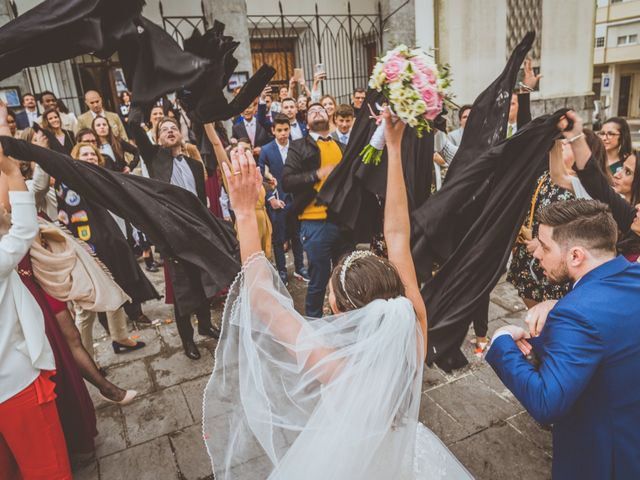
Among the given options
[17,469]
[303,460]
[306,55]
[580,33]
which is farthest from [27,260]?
[580,33]

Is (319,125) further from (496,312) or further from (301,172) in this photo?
(496,312)

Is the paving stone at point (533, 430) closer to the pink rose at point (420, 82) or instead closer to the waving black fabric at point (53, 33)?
the pink rose at point (420, 82)

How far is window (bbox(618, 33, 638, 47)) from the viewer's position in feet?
113

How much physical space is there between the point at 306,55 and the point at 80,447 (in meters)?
12.8

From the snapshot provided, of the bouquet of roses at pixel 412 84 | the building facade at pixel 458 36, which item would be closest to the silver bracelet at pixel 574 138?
the bouquet of roses at pixel 412 84

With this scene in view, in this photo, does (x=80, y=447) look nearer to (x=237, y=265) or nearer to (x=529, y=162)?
(x=237, y=265)

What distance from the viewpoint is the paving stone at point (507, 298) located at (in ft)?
17.0

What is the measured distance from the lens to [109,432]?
11.6ft

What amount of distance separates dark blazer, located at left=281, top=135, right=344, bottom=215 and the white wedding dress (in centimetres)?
269

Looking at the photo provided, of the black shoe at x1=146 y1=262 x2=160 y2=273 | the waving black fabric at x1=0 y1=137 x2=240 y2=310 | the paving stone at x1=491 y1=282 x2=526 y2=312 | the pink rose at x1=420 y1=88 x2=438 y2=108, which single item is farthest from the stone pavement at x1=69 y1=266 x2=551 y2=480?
the black shoe at x1=146 y1=262 x2=160 y2=273

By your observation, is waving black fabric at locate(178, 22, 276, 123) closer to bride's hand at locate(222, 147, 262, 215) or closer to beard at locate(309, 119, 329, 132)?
bride's hand at locate(222, 147, 262, 215)

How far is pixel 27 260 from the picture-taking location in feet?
9.86

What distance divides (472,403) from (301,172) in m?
2.66

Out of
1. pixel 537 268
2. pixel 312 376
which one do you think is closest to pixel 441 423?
pixel 537 268
